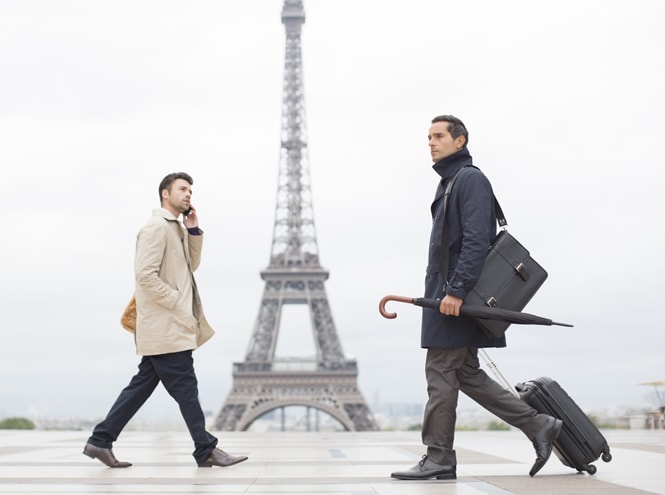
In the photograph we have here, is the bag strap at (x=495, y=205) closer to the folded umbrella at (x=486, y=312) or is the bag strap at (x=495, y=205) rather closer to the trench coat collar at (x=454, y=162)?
the trench coat collar at (x=454, y=162)

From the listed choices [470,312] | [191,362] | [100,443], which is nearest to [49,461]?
[100,443]

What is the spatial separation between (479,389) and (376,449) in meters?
3.36

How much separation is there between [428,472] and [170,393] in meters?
1.94

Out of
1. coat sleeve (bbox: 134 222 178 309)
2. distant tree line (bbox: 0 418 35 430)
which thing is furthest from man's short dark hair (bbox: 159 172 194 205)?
A: distant tree line (bbox: 0 418 35 430)

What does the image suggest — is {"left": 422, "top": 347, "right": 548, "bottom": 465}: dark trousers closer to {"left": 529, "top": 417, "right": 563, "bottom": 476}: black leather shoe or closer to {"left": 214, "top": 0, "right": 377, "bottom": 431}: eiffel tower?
{"left": 529, "top": 417, "right": 563, "bottom": 476}: black leather shoe

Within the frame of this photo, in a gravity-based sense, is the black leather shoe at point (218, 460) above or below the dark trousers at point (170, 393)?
below

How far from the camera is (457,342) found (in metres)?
5.19

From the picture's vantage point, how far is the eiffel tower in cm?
4550

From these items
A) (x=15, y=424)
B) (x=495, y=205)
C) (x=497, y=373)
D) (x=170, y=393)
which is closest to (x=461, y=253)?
(x=495, y=205)

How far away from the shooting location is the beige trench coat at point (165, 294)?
19.7 ft

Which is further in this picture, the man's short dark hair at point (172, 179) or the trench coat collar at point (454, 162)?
the man's short dark hair at point (172, 179)

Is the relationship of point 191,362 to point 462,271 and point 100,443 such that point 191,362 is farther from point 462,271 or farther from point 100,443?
point 462,271

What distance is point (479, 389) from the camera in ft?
17.6

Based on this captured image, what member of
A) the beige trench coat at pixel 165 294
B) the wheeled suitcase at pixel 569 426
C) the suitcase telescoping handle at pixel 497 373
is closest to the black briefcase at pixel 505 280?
the suitcase telescoping handle at pixel 497 373
